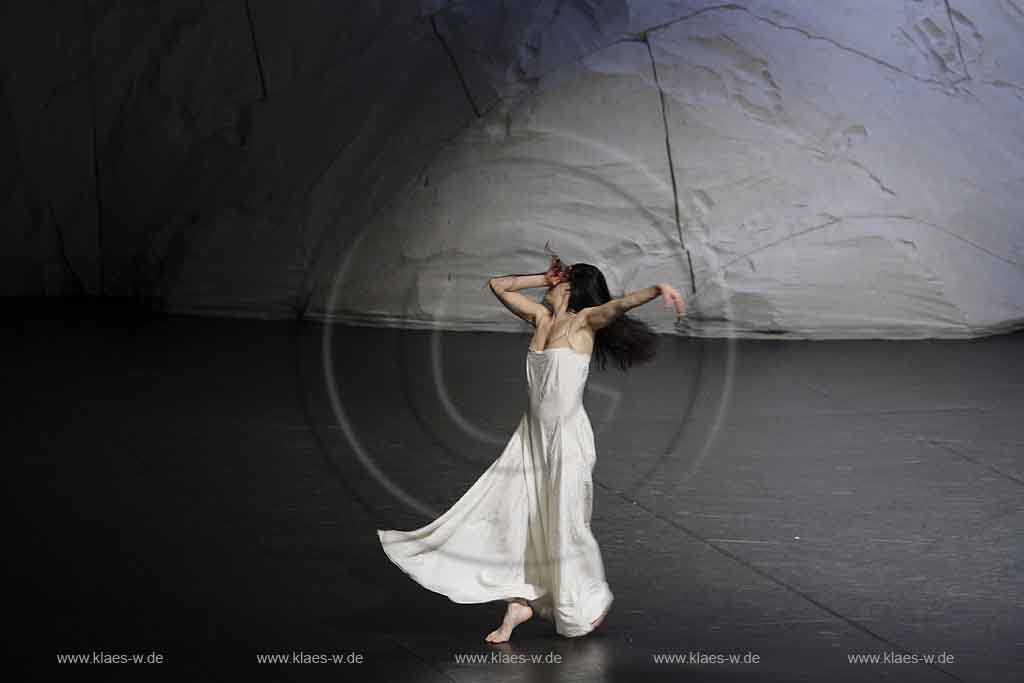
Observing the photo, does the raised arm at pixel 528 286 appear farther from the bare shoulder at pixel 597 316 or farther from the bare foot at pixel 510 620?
the bare foot at pixel 510 620

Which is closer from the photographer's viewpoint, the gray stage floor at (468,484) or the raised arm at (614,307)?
the raised arm at (614,307)

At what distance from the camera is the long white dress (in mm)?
3842

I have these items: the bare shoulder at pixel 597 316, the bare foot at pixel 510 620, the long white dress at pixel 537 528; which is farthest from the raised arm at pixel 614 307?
the bare foot at pixel 510 620

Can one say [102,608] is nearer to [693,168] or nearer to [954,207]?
[693,168]

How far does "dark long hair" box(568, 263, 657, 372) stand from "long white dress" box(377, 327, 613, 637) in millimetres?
136

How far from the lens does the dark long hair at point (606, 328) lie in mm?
3961

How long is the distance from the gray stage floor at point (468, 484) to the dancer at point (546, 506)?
0.14m

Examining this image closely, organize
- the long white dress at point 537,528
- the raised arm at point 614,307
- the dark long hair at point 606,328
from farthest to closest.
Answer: the dark long hair at point 606,328 < the long white dress at point 537,528 < the raised arm at point 614,307

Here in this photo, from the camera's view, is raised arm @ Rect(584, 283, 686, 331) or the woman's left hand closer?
raised arm @ Rect(584, 283, 686, 331)

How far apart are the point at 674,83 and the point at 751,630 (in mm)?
5843

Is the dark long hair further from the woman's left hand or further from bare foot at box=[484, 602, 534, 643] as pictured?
bare foot at box=[484, 602, 534, 643]

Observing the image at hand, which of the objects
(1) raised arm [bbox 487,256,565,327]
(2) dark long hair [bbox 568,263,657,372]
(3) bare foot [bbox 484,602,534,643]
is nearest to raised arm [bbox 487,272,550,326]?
(1) raised arm [bbox 487,256,565,327]

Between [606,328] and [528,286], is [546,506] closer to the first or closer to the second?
[606,328]

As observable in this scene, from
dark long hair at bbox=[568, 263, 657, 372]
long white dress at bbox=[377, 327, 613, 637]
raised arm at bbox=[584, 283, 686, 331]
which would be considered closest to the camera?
raised arm at bbox=[584, 283, 686, 331]
